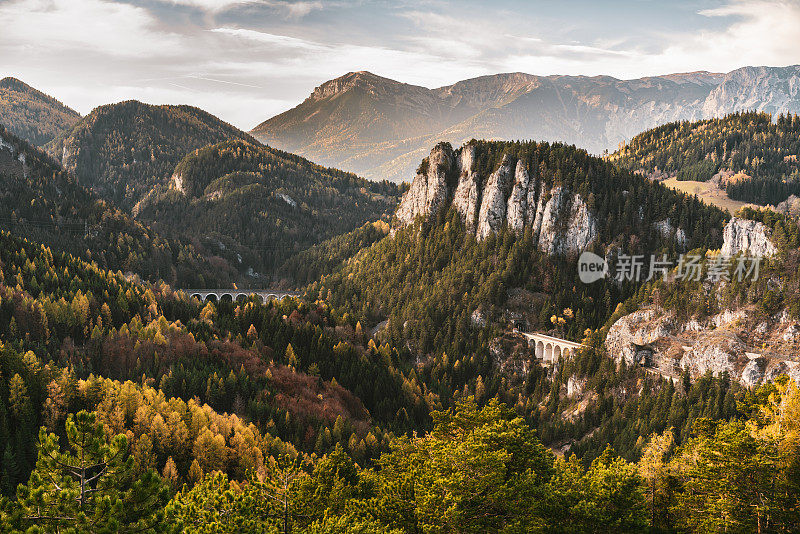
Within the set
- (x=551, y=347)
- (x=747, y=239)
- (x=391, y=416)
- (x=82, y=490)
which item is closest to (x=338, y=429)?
(x=391, y=416)

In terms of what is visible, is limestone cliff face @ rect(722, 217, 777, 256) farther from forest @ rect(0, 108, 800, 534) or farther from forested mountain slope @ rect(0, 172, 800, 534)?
forested mountain slope @ rect(0, 172, 800, 534)

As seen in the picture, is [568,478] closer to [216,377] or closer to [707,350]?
[216,377]

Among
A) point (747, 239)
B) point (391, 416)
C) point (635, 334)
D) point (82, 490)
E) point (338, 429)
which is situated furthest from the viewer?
point (747, 239)

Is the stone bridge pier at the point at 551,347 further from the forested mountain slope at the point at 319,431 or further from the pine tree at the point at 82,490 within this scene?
the pine tree at the point at 82,490

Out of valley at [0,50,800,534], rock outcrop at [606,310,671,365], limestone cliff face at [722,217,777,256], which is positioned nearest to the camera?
valley at [0,50,800,534]

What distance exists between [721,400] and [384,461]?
106492 millimetres

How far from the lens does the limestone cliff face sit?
173 m

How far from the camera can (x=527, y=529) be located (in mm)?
45219

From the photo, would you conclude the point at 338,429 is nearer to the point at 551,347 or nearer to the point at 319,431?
the point at 319,431

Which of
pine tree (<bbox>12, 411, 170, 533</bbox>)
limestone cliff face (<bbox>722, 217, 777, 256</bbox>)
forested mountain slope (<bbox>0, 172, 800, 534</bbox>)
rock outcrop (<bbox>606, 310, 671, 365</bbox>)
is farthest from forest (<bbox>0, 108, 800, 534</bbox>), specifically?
rock outcrop (<bbox>606, 310, 671, 365</bbox>)

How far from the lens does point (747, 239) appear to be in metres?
180

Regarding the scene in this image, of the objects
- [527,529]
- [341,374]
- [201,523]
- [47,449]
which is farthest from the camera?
[341,374]

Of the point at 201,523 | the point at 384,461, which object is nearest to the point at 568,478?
the point at 384,461

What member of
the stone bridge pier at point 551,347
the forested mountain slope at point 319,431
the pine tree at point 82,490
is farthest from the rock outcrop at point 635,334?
the pine tree at point 82,490
